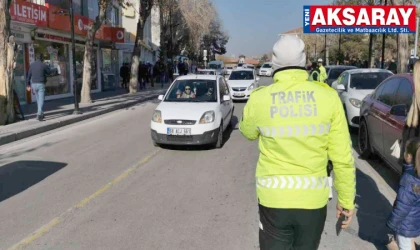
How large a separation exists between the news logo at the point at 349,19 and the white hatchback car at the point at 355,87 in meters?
15.9

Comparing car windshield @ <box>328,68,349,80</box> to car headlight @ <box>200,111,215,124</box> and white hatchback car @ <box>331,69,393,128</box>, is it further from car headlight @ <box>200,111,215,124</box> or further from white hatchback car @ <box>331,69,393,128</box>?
car headlight @ <box>200,111,215,124</box>

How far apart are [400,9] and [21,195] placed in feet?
76.3

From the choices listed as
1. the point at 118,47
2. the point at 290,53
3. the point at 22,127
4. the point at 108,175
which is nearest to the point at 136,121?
the point at 22,127

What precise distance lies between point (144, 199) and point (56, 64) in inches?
644

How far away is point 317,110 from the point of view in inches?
89.9

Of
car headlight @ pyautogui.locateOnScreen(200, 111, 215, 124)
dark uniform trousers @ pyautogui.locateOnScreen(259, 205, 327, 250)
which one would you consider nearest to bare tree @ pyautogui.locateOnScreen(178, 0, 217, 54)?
car headlight @ pyautogui.locateOnScreen(200, 111, 215, 124)

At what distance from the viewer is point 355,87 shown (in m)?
11.6

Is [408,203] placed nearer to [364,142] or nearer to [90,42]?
[364,142]

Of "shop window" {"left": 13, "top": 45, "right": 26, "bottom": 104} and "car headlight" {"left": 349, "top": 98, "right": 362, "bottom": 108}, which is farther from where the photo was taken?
"shop window" {"left": 13, "top": 45, "right": 26, "bottom": 104}

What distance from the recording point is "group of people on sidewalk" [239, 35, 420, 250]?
229 centimetres

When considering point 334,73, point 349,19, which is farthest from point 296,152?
point 349,19

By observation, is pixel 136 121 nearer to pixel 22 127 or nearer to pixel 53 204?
pixel 22 127

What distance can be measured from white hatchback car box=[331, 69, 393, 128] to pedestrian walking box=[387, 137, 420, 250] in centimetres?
711

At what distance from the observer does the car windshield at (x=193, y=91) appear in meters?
9.88
